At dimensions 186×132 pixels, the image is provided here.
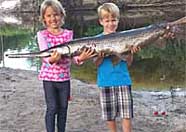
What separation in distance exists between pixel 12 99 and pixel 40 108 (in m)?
0.96

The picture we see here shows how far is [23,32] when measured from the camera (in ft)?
93.5

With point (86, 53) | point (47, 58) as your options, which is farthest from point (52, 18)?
point (86, 53)

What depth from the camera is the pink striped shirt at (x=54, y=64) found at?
5328mm

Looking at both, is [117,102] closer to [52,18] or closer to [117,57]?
[117,57]

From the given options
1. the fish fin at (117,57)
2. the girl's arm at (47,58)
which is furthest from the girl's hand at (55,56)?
the fish fin at (117,57)

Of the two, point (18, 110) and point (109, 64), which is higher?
point (109, 64)

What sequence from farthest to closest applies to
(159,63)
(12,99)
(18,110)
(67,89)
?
(159,63) → (12,99) → (18,110) → (67,89)

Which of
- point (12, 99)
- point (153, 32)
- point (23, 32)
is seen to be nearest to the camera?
point (153, 32)

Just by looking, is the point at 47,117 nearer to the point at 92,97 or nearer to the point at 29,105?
the point at 29,105

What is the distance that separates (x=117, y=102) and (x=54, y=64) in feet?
2.48

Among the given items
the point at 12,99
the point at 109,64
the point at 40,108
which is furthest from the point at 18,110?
the point at 109,64

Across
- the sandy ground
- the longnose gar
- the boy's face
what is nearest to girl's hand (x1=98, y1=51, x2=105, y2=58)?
the longnose gar

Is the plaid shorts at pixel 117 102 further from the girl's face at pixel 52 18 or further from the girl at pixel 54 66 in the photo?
the girl's face at pixel 52 18

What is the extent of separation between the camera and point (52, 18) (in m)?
5.36
